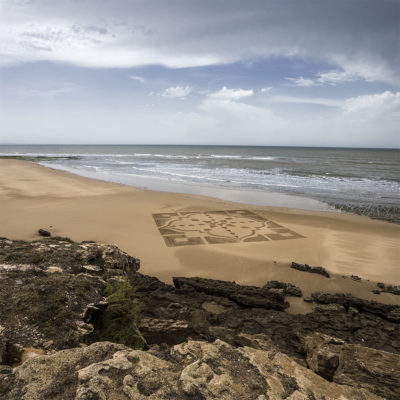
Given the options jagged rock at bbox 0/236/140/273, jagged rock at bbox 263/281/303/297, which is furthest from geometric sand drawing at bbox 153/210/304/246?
jagged rock at bbox 0/236/140/273

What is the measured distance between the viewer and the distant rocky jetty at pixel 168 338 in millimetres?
2580

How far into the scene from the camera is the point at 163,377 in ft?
8.82

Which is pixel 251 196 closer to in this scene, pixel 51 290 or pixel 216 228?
pixel 216 228

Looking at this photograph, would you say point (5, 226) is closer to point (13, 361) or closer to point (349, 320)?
point (13, 361)

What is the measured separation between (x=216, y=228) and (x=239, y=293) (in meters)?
6.12

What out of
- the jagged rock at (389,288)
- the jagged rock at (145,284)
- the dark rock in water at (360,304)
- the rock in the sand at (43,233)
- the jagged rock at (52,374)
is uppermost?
the jagged rock at (52,374)

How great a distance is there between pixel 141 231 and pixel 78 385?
30.4 feet

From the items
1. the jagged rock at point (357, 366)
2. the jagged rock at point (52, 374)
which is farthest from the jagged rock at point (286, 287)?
the jagged rock at point (52, 374)

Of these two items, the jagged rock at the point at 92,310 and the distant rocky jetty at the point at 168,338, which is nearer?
the distant rocky jetty at the point at 168,338

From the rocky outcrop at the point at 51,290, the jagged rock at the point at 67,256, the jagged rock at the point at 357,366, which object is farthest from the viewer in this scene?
the jagged rock at the point at 67,256

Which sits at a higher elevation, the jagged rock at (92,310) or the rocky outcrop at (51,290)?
the rocky outcrop at (51,290)

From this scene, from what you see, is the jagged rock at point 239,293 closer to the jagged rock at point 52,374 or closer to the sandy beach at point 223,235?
the sandy beach at point 223,235

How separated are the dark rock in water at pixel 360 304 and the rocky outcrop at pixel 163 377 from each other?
135 inches

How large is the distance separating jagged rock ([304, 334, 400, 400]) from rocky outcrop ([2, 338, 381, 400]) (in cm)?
32
